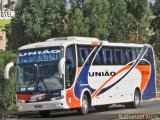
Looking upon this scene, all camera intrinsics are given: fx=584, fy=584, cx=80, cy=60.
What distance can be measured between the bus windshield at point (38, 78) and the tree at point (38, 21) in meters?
29.0

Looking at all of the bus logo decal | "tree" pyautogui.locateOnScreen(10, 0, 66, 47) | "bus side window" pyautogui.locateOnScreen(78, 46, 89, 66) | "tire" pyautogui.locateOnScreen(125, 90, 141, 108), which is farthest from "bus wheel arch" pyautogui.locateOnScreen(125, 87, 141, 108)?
"tree" pyautogui.locateOnScreen(10, 0, 66, 47)

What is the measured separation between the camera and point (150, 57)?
33.2 metres

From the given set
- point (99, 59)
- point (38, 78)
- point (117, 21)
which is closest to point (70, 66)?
point (38, 78)

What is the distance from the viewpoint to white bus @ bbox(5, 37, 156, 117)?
24.4 metres

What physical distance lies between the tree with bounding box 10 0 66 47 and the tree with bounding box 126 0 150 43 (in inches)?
290

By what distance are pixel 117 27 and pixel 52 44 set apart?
1252 inches

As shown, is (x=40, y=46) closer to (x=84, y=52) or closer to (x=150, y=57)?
(x=84, y=52)

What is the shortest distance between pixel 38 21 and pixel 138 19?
36.1ft

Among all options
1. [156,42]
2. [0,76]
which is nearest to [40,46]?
[0,76]

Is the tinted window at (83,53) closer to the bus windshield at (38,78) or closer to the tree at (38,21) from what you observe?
the bus windshield at (38,78)

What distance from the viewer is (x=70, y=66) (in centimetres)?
2473

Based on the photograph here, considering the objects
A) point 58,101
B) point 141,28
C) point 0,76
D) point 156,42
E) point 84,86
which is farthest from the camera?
point 156,42

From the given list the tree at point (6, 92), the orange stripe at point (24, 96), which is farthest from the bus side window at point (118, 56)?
the tree at point (6, 92)

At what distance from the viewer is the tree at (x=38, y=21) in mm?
54616
